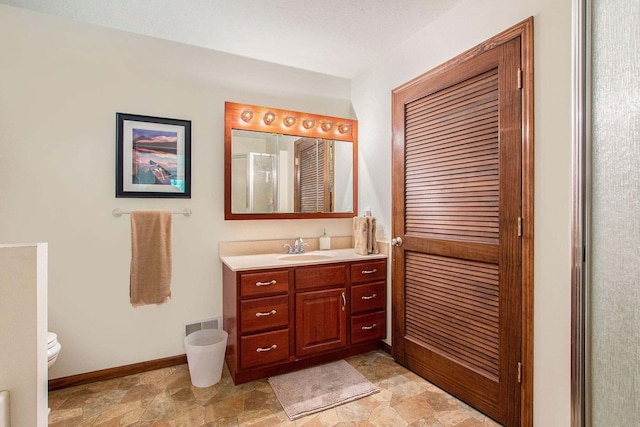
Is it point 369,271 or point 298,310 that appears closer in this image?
point 298,310

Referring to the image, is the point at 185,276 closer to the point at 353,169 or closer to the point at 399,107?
the point at 353,169

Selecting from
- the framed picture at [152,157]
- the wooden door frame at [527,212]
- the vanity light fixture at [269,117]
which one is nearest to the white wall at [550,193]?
the wooden door frame at [527,212]

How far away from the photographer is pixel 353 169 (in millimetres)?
3092

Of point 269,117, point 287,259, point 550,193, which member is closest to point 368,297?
point 287,259

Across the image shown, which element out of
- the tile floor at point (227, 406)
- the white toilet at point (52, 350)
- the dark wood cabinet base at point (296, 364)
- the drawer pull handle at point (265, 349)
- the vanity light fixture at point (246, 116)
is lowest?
the tile floor at point (227, 406)

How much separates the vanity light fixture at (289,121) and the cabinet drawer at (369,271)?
1368 mm

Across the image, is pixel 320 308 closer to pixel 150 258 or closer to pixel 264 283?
pixel 264 283

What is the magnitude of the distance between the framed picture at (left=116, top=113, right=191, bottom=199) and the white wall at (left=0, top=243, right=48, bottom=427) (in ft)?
4.60

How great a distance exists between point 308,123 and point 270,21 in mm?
933

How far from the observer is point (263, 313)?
2.20 metres

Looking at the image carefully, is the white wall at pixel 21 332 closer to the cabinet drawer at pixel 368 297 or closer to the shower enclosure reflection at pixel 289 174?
the shower enclosure reflection at pixel 289 174

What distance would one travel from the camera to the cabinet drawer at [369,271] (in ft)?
8.33

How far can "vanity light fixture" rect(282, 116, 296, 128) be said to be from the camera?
2.82 meters

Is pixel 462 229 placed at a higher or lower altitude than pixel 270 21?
lower
